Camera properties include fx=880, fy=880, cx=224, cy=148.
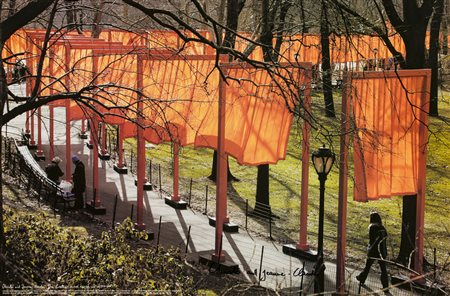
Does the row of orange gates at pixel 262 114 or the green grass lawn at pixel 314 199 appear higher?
the row of orange gates at pixel 262 114

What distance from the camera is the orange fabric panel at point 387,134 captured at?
1683 cm

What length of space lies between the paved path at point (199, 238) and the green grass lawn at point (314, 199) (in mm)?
1191

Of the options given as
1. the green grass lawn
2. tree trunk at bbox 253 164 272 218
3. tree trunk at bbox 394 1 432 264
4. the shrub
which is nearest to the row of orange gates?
tree trunk at bbox 394 1 432 264

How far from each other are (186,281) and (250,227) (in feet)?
42.4

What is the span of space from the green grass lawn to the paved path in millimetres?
1191

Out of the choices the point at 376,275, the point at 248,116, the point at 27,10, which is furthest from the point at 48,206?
the point at 27,10

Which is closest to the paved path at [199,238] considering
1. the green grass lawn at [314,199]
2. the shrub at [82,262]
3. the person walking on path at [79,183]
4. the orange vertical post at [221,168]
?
the person walking on path at [79,183]

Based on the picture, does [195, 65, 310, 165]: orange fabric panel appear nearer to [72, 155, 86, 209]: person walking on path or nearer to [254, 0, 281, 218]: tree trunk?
[254, 0, 281, 218]: tree trunk

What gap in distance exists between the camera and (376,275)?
18172mm

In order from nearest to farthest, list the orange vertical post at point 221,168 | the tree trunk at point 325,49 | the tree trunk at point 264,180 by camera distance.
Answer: the tree trunk at point 325,49, the orange vertical post at point 221,168, the tree trunk at point 264,180

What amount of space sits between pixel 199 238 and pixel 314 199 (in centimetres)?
730

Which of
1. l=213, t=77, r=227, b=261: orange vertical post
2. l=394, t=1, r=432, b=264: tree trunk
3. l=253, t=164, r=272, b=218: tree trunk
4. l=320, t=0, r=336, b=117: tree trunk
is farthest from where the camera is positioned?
l=253, t=164, r=272, b=218: tree trunk

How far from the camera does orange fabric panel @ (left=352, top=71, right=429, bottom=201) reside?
16.8m

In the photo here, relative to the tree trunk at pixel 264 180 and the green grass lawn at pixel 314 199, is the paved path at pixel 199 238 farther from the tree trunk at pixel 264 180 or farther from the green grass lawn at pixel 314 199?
the tree trunk at pixel 264 180
